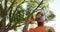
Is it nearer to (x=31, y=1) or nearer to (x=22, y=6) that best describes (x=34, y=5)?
(x=31, y=1)

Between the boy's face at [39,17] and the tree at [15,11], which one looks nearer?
the boy's face at [39,17]

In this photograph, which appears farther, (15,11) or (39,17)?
(15,11)

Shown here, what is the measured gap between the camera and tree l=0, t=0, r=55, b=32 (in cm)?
716

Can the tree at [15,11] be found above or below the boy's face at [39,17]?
above

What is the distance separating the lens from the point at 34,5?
23.6 ft

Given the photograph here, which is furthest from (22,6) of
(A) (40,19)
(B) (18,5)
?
(A) (40,19)

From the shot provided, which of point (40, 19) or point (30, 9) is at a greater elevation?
point (30, 9)

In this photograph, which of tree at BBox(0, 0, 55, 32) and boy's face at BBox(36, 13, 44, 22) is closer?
boy's face at BBox(36, 13, 44, 22)

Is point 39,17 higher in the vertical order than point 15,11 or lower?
lower

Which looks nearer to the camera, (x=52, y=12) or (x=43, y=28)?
(x=43, y=28)

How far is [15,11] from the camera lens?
755 centimetres

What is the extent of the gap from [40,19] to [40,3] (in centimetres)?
499

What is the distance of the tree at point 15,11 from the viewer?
7.16 metres

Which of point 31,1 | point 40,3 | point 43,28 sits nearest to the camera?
point 43,28
